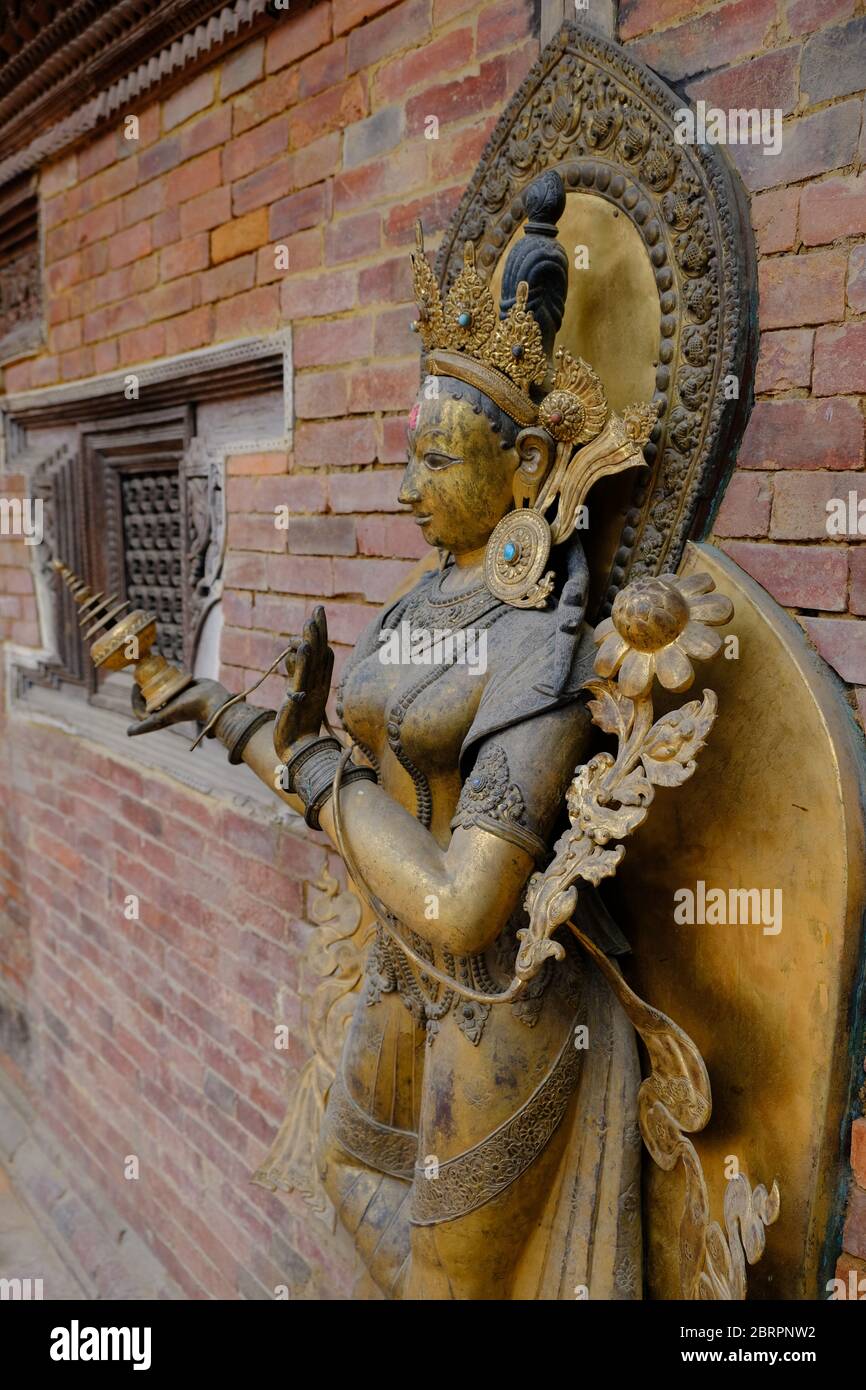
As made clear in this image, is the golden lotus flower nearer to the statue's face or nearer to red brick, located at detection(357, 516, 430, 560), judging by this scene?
the statue's face

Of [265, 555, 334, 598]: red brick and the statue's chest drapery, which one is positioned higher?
[265, 555, 334, 598]: red brick

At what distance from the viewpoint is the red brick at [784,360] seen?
1.24m

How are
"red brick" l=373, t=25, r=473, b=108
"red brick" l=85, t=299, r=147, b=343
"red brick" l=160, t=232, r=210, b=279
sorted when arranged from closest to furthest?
"red brick" l=373, t=25, r=473, b=108
"red brick" l=160, t=232, r=210, b=279
"red brick" l=85, t=299, r=147, b=343

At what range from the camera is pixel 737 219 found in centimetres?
126

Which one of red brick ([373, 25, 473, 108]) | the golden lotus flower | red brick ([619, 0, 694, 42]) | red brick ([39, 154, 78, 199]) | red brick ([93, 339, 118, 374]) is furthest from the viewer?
red brick ([39, 154, 78, 199])

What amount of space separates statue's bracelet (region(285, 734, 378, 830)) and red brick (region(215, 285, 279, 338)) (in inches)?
44.1

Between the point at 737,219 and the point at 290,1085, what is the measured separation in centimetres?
182

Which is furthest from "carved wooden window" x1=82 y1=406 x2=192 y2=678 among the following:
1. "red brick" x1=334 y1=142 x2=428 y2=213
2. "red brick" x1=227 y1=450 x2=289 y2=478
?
"red brick" x1=334 y1=142 x2=428 y2=213

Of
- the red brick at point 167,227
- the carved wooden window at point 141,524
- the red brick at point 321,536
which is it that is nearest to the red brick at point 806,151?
the red brick at point 321,536

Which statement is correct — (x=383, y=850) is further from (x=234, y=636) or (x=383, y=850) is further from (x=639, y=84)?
(x=234, y=636)

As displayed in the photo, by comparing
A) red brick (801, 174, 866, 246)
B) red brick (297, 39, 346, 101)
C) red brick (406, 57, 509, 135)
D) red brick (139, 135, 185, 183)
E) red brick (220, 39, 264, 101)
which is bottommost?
red brick (801, 174, 866, 246)

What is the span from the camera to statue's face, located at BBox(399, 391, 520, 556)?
129 centimetres

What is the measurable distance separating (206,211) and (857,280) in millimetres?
1599

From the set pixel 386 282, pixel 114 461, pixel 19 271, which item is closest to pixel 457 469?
pixel 386 282
